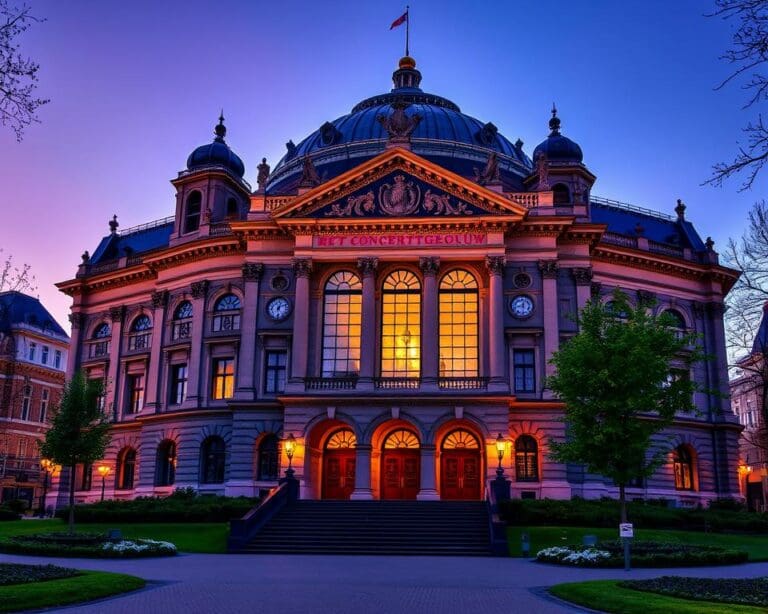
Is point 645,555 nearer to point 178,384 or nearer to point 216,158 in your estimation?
point 178,384

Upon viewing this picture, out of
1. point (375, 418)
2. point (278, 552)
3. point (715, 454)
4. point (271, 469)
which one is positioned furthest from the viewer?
point (715, 454)

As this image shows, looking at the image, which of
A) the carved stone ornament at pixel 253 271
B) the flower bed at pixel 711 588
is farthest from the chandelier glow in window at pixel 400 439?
the flower bed at pixel 711 588

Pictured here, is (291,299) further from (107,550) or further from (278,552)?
(107,550)

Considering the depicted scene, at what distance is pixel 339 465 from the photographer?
5056 centimetres

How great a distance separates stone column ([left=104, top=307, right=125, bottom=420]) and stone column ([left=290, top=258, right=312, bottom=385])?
57.7ft

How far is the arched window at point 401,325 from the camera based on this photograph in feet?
167

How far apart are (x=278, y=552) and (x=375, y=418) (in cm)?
1480

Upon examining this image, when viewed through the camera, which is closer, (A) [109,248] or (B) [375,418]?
(B) [375,418]

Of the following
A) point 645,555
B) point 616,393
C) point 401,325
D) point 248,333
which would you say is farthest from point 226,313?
point 645,555

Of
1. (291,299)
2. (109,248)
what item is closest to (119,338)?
(109,248)

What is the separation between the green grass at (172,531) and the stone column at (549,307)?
22035 mm

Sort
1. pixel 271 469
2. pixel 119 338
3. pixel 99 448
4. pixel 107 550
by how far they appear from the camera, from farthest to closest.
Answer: pixel 119 338 < pixel 271 469 < pixel 99 448 < pixel 107 550

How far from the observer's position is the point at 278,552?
34.4m

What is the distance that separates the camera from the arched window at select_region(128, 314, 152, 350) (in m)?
61.4
